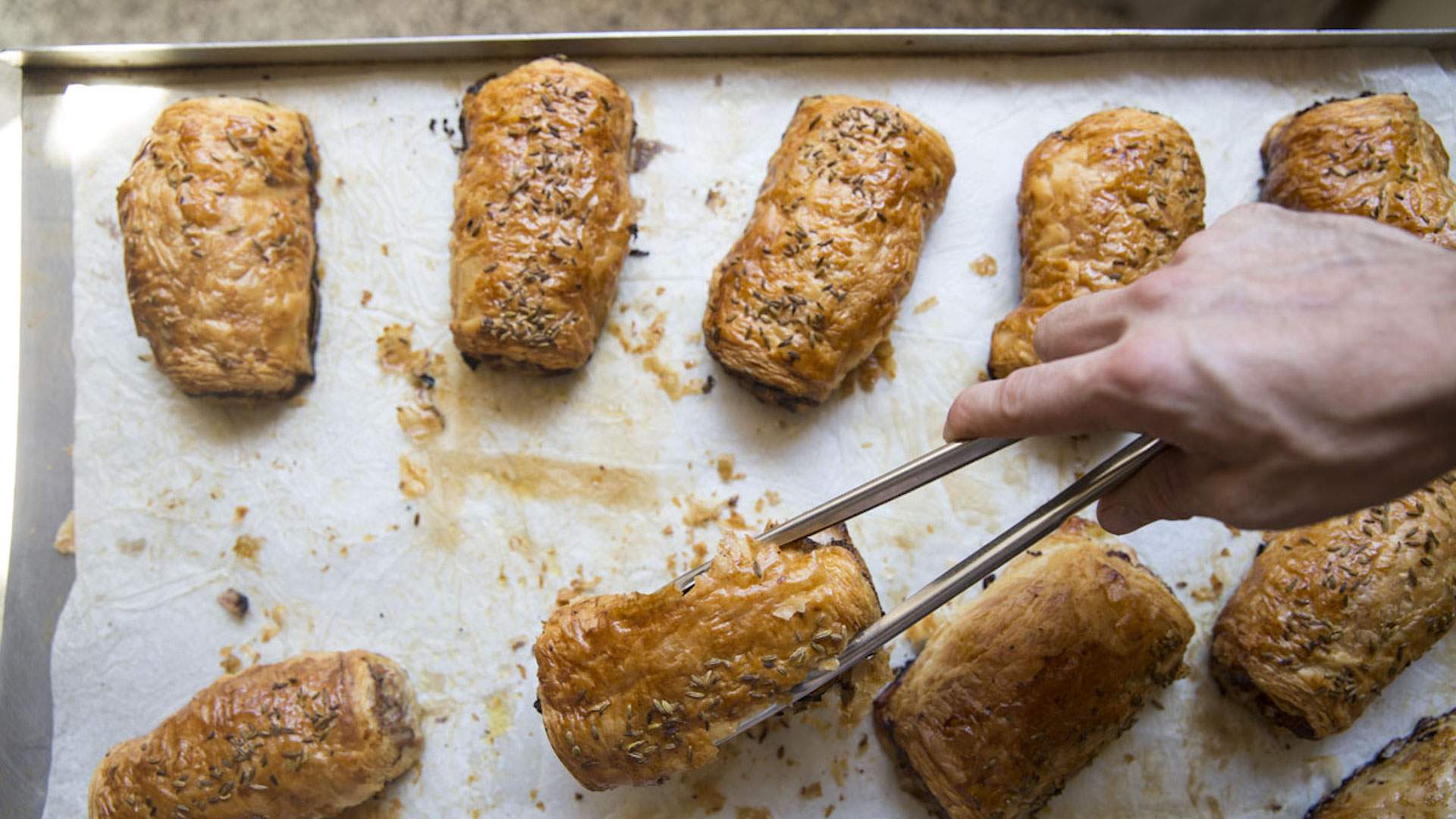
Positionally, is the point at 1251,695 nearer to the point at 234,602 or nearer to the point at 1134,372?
the point at 1134,372

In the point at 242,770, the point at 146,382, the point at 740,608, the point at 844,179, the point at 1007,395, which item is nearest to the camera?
the point at 1007,395

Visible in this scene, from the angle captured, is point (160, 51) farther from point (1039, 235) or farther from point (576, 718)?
point (1039, 235)

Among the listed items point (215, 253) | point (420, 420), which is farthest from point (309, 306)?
point (420, 420)

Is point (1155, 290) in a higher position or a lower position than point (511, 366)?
higher

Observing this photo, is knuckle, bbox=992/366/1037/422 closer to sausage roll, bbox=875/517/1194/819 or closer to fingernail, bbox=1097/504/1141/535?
fingernail, bbox=1097/504/1141/535

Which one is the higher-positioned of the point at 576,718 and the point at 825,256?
the point at 825,256

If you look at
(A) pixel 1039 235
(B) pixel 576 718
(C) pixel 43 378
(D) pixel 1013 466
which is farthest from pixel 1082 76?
(C) pixel 43 378
